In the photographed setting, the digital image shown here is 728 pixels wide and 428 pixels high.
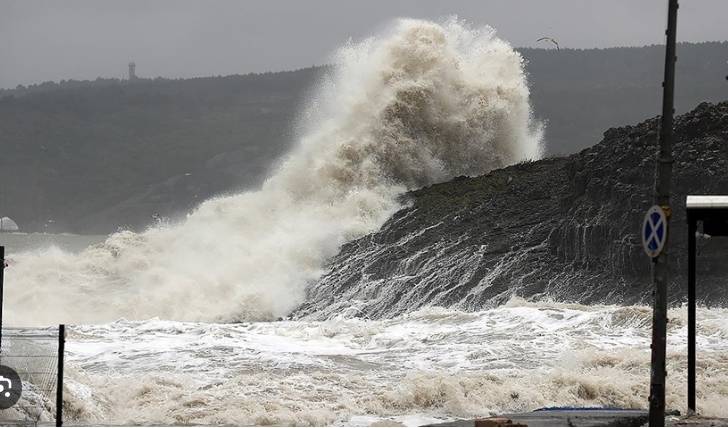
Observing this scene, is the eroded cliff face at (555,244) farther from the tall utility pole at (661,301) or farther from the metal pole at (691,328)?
the tall utility pole at (661,301)

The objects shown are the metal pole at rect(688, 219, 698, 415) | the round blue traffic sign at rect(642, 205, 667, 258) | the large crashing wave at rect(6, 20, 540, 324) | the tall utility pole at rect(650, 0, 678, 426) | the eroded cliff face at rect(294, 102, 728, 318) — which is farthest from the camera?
the large crashing wave at rect(6, 20, 540, 324)

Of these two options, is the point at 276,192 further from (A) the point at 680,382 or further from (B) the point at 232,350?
(A) the point at 680,382

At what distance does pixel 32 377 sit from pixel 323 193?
28.4m

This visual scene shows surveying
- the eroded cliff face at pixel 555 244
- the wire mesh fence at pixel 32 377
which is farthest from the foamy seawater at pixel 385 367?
the eroded cliff face at pixel 555 244

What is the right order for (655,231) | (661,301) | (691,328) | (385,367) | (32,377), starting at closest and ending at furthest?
(655,231)
(661,301)
(691,328)
(32,377)
(385,367)

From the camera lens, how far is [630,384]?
1788 centimetres

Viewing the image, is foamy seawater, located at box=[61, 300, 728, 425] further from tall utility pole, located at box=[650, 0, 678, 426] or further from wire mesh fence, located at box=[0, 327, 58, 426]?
tall utility pole, located at box=[650, 0, 678, 426]

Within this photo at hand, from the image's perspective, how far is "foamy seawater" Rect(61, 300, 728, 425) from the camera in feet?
55.5

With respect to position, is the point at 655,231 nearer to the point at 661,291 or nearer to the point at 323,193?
the point at 661,291

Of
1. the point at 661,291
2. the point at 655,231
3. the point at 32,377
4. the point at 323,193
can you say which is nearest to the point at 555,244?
the point at 323,193

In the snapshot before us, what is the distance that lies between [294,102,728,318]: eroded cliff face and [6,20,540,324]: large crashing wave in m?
2.82

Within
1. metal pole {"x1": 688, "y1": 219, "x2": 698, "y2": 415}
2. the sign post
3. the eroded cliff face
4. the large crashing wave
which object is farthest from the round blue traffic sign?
the large crashing wave

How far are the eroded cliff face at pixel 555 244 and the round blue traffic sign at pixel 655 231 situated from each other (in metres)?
16.2

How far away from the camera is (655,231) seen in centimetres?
1236
